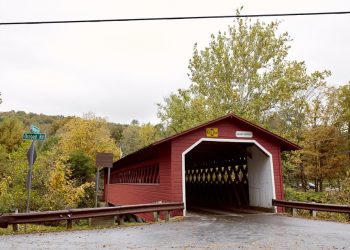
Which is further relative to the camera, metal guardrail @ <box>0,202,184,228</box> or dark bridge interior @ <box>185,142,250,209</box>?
dark bridge interior @ <box>185,142,250,209</box>

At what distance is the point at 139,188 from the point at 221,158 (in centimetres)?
495

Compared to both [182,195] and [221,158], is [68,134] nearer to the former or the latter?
[221,158]

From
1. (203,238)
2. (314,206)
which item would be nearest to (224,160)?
(314,206)

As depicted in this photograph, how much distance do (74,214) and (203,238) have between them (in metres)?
4.17

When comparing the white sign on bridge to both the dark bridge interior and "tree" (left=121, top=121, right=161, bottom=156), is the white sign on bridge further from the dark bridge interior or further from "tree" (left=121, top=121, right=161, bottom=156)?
"tree" (left=121, top=121, right=161, bottom=156)

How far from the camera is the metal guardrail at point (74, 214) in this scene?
8.76 meters

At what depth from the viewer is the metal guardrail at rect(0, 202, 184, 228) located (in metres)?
8.76

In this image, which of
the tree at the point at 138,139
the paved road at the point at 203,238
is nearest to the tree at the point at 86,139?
the tree at the point at 138,139

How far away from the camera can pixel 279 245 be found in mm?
6836

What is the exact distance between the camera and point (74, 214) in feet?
32.1

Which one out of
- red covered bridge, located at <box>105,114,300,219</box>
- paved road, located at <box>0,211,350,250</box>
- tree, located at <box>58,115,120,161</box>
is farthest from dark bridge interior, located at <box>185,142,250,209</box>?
tree, located at <box>58,115,120,161</box>

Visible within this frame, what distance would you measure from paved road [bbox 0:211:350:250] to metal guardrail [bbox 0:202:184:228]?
21.8 inches

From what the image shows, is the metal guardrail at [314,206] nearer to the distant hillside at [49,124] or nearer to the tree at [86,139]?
the tree at [86,139]

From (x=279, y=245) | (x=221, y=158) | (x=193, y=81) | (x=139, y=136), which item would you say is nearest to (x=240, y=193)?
(x=221, y=158)
